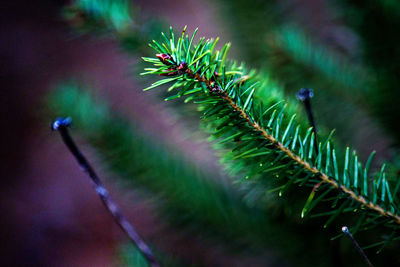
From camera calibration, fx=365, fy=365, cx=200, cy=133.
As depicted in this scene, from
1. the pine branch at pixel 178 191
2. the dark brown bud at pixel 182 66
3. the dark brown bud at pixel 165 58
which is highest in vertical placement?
the dark brown bud at pixel 165 58

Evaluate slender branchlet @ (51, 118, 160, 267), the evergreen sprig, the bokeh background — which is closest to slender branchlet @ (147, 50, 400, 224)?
the evergreen sprig

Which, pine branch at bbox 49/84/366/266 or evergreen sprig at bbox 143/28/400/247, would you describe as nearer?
evergreen sprig at bbox 143/28/400/247

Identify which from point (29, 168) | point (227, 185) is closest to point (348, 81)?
point (227, 185)

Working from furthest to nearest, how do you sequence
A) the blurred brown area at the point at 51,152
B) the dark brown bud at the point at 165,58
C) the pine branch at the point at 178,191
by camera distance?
the blurred brown area at the point at 51,152 → the pine branch at the point at 178,191 → the dark brown bud at the point at 165,58

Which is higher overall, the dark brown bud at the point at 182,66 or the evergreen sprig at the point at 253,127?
the dark brown bud at the point at 182,66

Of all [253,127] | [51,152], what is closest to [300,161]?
[253,127]

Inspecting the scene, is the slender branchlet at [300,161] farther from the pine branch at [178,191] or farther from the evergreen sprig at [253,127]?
the pine branch at [178,191]

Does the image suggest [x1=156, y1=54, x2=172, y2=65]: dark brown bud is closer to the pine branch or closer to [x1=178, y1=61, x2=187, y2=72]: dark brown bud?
[x1=178, y1=61, x2=187, y2=72]: dark brown bud

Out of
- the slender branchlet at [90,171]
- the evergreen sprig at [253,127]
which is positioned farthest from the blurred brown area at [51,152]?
the evergreen sprig at [253,127]

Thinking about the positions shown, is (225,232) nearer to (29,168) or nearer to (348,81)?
(348,81)

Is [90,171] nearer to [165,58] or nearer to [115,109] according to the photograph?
[165,58]
